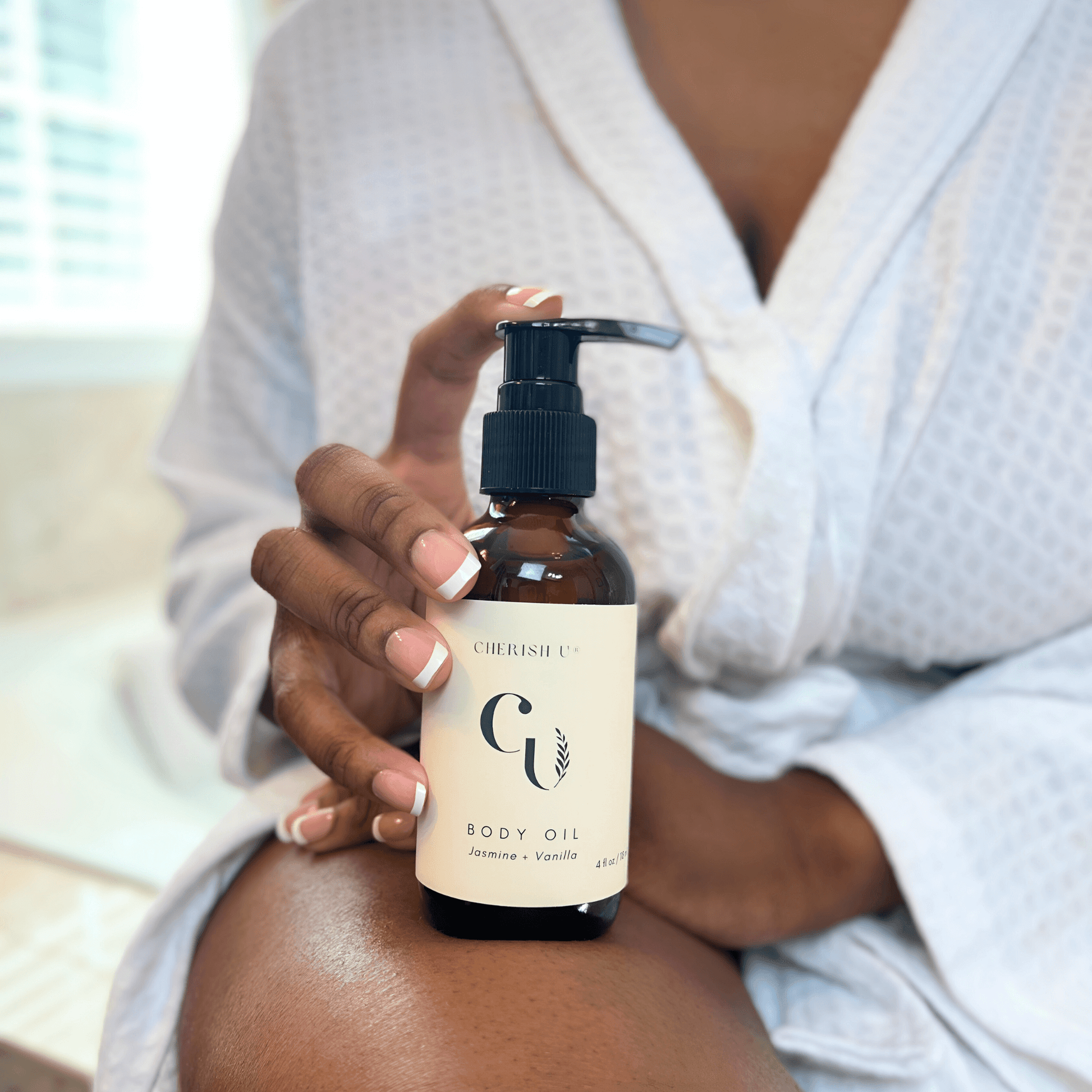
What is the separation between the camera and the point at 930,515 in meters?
0.46

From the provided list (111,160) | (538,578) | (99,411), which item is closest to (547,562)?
(538,578)

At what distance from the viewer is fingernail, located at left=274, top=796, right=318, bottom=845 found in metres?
0.37

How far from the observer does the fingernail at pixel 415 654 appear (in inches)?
9.7

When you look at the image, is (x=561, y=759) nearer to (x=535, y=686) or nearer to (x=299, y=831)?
(x=535, y=686)

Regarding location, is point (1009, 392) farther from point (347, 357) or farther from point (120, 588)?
point (120, 588)

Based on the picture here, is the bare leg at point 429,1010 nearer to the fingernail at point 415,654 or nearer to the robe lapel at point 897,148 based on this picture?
the fingernail at point 415,654

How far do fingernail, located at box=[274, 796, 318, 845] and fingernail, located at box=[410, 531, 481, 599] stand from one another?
6.9 inches

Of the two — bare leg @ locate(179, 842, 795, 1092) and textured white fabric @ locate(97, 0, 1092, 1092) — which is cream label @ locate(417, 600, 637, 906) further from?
textured white fabric @ locate(97, 0, 1092, 1092)

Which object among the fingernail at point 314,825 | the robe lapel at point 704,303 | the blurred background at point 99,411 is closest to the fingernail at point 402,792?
the fingernail at point 314,825

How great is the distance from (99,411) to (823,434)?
136 cm

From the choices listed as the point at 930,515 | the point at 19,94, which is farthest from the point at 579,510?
the point at 19,94

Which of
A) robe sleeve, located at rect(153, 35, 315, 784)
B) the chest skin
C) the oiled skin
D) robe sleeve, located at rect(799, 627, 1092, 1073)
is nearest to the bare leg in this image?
the oiled skin

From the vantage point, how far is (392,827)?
305mm

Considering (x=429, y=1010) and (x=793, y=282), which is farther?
(x=793, y=282)
